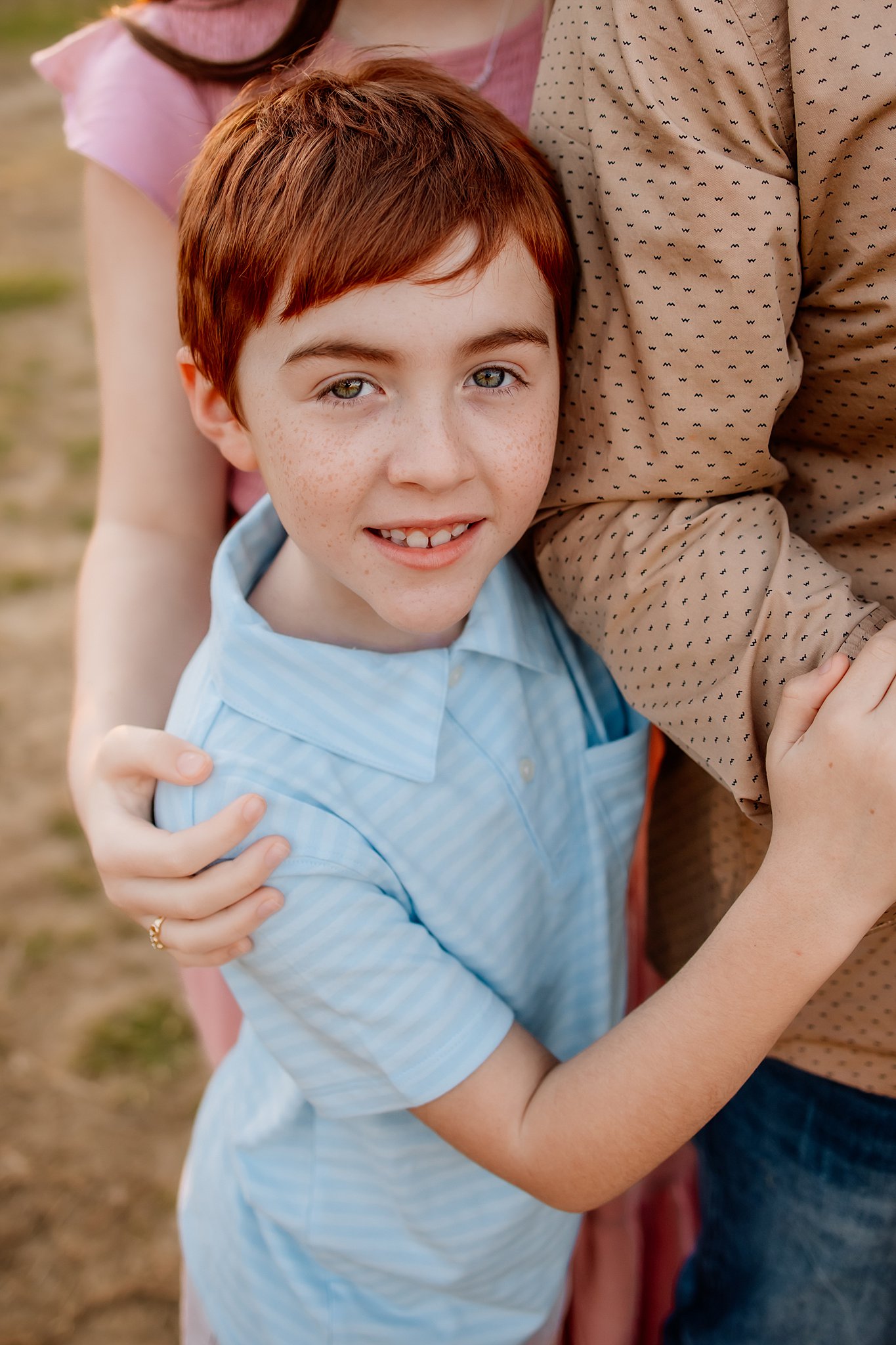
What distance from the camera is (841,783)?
3.38 feet

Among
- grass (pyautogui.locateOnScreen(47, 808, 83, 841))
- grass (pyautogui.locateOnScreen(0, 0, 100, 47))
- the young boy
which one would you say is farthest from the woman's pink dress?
grass (pyautogui.locateOnScreen(0, 0, 100, 47))

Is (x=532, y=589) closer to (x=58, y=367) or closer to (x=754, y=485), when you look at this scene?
(x=754, y=485)

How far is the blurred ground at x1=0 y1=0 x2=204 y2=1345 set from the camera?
234cm

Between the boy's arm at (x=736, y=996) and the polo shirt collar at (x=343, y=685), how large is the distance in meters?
0.32

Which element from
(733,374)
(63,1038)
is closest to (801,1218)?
(733,374)

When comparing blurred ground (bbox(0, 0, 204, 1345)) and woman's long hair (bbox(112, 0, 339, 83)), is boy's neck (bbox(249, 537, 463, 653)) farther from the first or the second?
blurred ground (bbox(0, 0, 204, 1345))

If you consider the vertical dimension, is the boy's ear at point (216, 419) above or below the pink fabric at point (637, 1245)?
above

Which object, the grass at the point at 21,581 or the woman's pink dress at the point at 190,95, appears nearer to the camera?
the woman's pink dress at the point at 190,95

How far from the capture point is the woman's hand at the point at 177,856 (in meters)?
1.15

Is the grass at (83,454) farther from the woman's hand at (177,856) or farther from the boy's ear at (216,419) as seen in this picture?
the woman's hand at (177,856)

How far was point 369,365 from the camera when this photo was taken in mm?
1123

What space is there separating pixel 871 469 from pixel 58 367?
5.14 metres

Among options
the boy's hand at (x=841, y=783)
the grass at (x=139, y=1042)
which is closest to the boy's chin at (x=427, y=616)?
the boy's hand at (x=841, y=783)

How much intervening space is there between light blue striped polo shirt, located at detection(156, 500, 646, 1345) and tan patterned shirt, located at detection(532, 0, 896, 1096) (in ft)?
0.63
